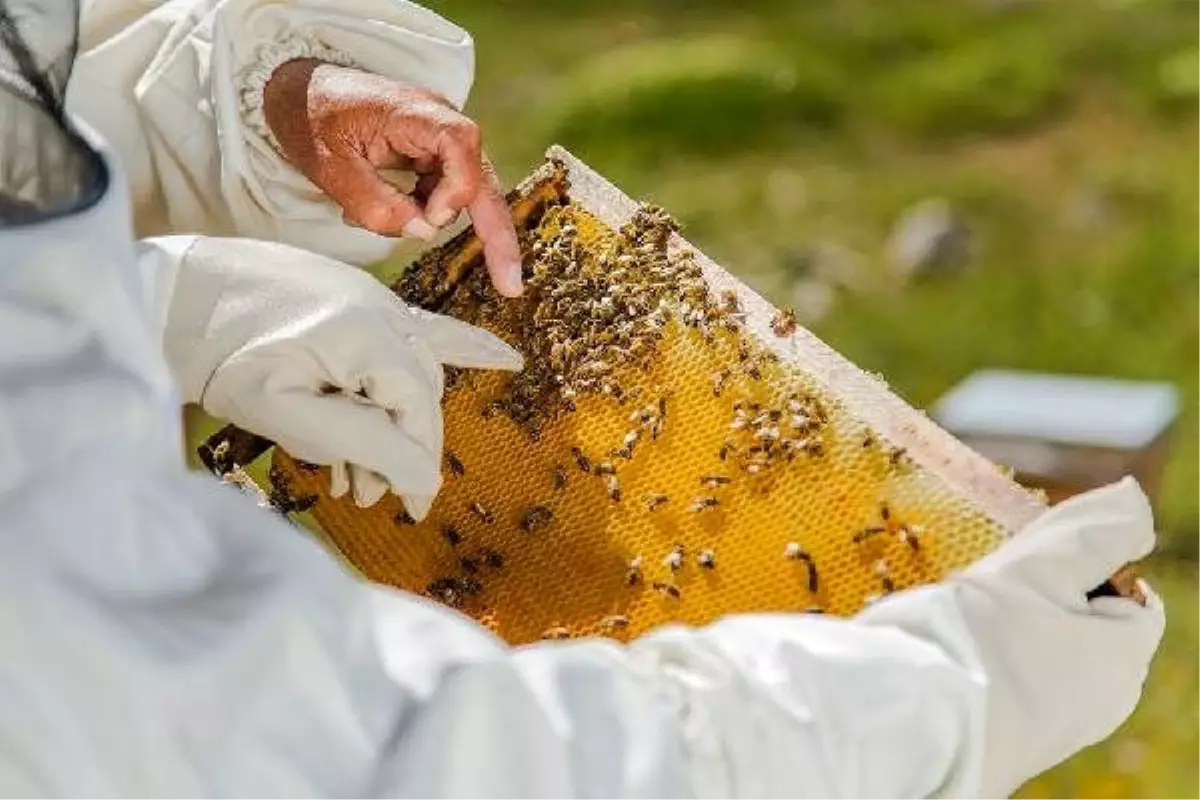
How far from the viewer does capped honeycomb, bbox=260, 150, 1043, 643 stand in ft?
3.70

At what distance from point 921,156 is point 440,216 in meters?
2.74

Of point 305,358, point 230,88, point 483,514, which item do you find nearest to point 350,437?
point 305,358

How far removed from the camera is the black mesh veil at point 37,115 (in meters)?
0.79

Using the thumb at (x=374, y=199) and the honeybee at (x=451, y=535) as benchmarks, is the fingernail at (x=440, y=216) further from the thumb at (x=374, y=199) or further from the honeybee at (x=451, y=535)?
the honeybee at (x=451, y=535)

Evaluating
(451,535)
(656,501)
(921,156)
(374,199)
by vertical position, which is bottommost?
(921,156)

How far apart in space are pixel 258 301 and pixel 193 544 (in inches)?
14.1

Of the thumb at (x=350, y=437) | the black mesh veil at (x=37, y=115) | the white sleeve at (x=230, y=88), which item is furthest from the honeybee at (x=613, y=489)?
the black mesh veil at (x=37, y=115)

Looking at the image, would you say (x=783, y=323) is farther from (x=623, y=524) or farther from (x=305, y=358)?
(x=305, y=358)

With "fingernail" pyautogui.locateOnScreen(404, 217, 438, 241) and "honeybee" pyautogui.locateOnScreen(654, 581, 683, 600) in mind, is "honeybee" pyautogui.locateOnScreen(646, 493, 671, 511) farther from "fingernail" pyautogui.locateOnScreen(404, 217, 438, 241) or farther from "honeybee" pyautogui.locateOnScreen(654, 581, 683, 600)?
"fingernail" pyautogui.locateOnScreen(404, 217, 438, 241)

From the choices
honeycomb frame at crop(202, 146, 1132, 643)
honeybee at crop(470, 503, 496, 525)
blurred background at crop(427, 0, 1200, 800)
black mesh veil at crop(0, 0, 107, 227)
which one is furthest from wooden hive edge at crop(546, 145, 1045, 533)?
blurred background at crop(427, 0, 1200, 800)

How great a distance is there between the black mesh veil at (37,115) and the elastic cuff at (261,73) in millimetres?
476

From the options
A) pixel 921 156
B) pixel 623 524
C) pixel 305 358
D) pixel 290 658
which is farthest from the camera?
pixel 921 156

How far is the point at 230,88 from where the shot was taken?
1290mm

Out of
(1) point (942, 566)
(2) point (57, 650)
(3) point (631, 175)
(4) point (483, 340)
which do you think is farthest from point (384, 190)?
(3) point (631, 175)
